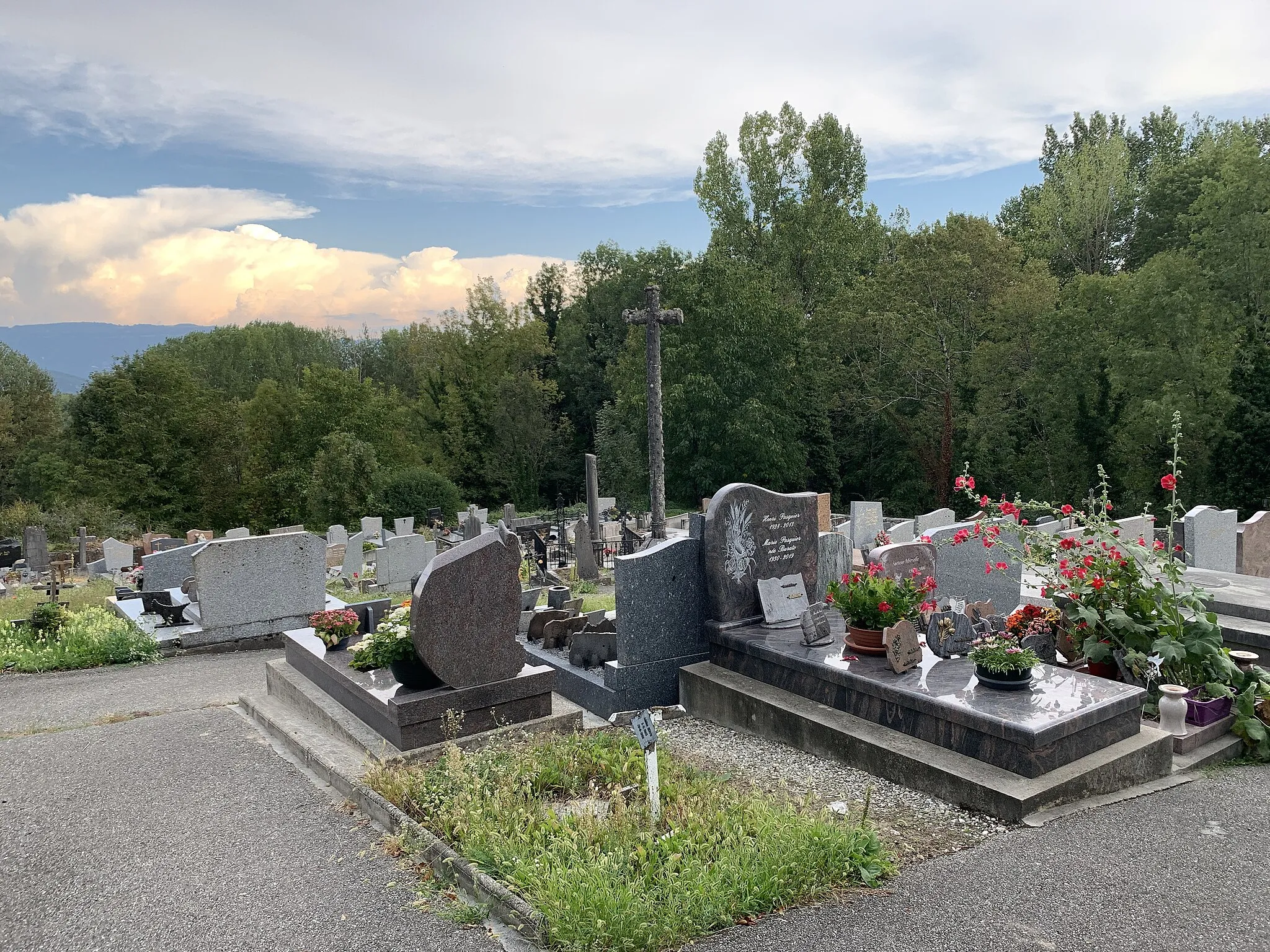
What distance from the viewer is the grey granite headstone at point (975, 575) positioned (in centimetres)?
954

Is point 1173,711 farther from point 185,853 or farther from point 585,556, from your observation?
point 585,556

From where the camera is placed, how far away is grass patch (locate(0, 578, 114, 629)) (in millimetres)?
12781

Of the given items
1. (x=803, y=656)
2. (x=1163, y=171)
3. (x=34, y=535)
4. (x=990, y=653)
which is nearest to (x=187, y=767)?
(x=803, y=656)

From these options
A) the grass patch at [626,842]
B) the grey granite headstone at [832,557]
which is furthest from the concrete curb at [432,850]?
the grey granite headstone at [832,557]

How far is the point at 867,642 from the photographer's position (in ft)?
22.0

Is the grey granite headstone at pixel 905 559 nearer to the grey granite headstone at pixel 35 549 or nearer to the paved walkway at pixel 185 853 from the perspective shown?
the paved walkway at pixel 185 853

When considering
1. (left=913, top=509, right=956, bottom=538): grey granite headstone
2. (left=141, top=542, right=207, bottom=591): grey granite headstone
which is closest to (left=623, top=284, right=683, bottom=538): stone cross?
(left=913, top=509, right=956, bottom=538): grey granite headstone

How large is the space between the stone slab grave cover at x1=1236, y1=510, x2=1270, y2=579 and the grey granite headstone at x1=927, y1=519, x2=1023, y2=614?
4.39 meters

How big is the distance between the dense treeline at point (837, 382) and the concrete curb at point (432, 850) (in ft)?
75.4

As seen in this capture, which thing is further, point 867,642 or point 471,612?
point 867,642

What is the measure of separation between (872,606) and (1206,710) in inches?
92.7

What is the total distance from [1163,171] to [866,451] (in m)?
14.1

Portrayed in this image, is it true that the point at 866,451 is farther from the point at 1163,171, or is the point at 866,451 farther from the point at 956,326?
the point at 1163,171

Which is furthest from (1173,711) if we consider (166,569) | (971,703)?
(166,569)
